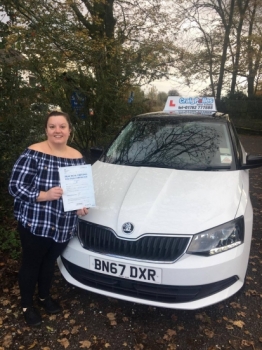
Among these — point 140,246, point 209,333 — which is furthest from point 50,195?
point 209,333

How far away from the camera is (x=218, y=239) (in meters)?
2.41

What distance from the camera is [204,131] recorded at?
3926 millimetres

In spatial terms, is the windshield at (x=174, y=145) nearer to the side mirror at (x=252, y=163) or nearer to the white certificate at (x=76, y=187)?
the side mirror at (x=252, y=163)

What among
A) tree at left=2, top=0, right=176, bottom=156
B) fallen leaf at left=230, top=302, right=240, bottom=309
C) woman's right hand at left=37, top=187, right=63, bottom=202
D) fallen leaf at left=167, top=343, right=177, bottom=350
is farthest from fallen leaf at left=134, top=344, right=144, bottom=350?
tree at left=2, top=0, right=176, bottom=156

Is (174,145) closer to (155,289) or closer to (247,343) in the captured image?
(155,289)

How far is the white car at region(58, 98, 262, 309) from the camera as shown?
2.35 metres

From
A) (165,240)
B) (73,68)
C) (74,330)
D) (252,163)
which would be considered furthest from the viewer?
(73,68)

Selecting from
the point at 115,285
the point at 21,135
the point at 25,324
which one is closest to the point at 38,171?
the point at 115,285

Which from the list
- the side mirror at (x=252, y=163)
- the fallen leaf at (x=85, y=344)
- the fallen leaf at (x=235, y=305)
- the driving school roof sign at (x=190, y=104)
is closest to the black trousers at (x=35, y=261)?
the fallen leaf at (x=85, y=344)

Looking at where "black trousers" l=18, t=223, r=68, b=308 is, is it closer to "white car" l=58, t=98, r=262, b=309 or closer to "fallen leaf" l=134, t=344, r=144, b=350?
"white car" l=58, t=98, r=262, b=309

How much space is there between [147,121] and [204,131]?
834mm

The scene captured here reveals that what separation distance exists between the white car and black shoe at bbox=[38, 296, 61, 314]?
1.03ft

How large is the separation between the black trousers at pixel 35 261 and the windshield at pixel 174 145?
1393 mm

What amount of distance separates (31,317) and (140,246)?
115cm
